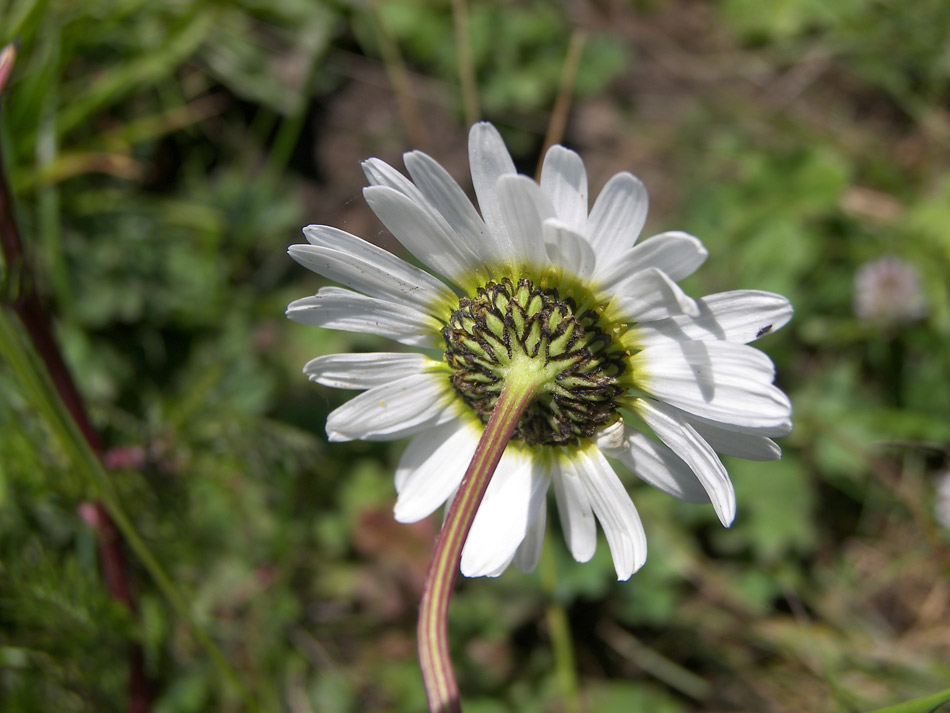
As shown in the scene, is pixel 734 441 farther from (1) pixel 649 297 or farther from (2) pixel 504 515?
(2) pixel 504 515

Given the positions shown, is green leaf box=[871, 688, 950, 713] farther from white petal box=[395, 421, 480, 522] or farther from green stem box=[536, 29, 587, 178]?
green stem box=[536, 29, 587, 178]

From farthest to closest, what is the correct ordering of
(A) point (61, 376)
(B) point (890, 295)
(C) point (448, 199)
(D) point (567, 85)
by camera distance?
1. (D) point (567, 85)
2. (B) point (890, 295)
3. (A) point (61, 376)
4. (C) point (448, 199)

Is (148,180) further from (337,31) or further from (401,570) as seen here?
(401,570)

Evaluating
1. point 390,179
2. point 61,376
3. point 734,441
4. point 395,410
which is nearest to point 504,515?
point 395,410

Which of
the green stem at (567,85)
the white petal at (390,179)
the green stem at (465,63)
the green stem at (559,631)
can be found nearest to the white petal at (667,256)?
the white petal at (390,179)

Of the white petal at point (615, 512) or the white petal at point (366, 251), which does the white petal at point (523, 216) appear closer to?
the white petal at point (366, 251)
